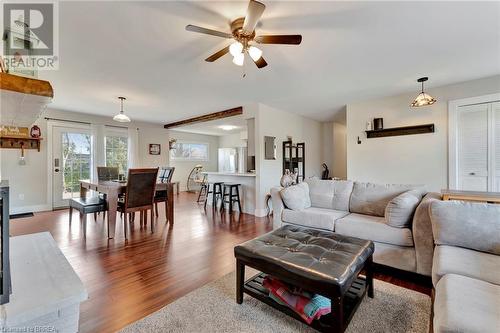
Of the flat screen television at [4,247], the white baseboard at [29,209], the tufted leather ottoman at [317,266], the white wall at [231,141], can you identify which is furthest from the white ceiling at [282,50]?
the white wall at [231,141]

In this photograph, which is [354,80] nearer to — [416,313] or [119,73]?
[416,313]

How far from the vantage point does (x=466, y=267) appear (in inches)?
55.2

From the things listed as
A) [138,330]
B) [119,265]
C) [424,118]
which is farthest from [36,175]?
[424,118]

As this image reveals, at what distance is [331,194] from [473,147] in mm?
2622

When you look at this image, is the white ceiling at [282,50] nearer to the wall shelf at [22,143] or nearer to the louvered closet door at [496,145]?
the louvered closet door at [496,145]

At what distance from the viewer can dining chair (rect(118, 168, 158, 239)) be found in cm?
321

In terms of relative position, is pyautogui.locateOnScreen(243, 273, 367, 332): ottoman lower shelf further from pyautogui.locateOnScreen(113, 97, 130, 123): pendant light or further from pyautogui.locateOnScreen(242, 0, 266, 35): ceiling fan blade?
pyautogui.locateOnScreen(113, 97, 130, 123): pendant light

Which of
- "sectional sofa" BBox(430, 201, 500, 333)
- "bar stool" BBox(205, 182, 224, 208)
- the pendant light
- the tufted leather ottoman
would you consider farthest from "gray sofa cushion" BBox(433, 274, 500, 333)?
the pendant light

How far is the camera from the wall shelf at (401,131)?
398 cm

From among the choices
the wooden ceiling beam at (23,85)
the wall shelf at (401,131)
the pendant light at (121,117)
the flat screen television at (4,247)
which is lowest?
the flat screen television at (4,247)

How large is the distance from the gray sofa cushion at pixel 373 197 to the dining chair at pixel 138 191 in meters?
2.85

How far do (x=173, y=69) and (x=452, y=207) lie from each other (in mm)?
3352

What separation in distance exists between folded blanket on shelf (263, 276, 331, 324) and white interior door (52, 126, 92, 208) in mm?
5952

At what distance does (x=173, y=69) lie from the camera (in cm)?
306
